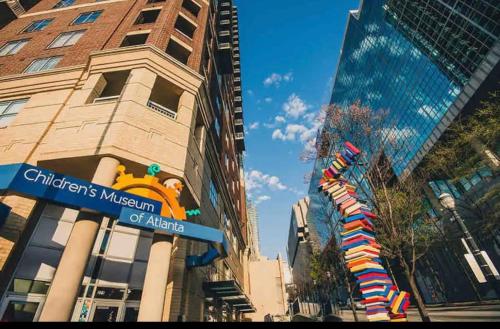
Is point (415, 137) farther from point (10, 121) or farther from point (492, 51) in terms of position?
point (10, 121)

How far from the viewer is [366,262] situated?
5875mm

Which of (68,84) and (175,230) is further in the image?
(68,84)

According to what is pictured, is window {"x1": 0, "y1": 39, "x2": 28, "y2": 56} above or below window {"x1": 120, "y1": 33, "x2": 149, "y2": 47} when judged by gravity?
above

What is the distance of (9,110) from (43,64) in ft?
14.3

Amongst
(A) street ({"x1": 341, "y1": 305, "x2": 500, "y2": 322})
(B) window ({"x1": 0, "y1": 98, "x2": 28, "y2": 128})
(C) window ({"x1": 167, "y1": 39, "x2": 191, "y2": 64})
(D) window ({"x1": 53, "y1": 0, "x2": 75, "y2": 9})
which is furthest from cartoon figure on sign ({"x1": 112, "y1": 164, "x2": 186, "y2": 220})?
(D) window ({"x1": 53, "y1": 0, "x2": 75, "y2": 9})

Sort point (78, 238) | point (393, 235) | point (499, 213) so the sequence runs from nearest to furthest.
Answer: point (78, 238) → point (393, 235) → point (499, 213)

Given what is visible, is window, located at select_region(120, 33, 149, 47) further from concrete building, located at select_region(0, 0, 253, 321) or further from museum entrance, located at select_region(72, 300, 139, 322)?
museum entrance, located at select_region(72, 300, 139, 322)

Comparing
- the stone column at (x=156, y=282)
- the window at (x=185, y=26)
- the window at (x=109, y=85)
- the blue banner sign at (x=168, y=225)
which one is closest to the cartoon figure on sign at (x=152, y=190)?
the stone column at (x=156, y=282)

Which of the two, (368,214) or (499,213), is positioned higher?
(499,213)

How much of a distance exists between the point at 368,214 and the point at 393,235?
4.89m

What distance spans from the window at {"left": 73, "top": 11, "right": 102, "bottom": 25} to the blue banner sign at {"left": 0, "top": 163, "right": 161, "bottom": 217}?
681 inches

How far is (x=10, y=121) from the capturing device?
37.2 feet

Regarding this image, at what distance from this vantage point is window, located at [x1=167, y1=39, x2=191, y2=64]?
50.7 feet
